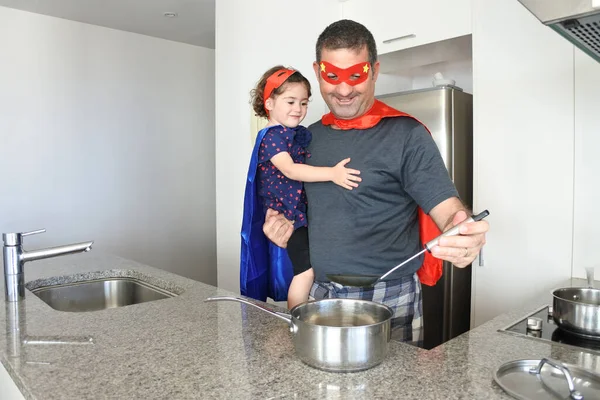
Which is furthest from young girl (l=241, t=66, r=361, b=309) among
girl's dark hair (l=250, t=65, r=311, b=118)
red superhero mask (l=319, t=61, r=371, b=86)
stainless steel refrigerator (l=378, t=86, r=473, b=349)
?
stainless steel refrigerator (l=378, t=86, r=473, b=349)

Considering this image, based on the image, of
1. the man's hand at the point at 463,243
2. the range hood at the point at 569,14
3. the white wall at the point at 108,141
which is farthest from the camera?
the white wall at the point at 108,141

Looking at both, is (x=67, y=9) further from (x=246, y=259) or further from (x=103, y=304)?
(x=246, y=259)

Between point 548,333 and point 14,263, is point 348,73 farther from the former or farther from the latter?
point 14,263

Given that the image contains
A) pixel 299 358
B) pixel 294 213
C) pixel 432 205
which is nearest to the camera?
pixel 299 358

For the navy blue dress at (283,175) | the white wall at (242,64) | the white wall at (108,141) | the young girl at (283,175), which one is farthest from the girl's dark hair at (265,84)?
the white wall at (108,141)

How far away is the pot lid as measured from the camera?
800mm

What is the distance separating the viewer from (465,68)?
2764 mm

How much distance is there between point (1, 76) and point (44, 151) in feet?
2.00

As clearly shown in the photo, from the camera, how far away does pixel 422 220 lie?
4.99 ft

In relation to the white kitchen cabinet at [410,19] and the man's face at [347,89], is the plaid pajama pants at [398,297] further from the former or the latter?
the white kitchen cabinet at [410,19]

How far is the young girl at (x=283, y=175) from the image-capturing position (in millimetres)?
1578

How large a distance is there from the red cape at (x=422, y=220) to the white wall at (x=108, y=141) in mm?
3129

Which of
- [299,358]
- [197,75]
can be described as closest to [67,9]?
[197,75]

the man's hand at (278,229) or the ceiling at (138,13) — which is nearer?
the man's hand at (278,229)
